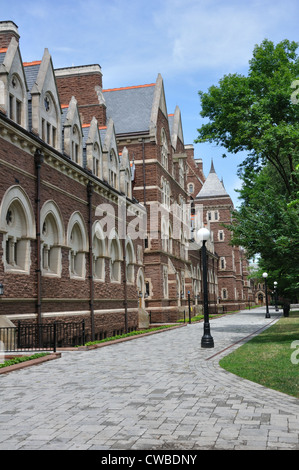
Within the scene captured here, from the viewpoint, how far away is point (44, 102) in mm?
19578

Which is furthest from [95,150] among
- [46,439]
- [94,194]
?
[46,439]

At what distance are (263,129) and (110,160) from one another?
31.6 ft

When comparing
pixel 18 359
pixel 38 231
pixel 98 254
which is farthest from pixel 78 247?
pixel 18 359

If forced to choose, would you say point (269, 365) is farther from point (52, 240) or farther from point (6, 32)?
point (6, 32)

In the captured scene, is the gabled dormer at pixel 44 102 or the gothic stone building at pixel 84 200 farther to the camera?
the gabled dormer at pixel 44 102

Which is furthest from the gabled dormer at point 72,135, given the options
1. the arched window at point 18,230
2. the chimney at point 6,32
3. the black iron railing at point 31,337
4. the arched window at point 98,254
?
the black iron railing at point 31,337

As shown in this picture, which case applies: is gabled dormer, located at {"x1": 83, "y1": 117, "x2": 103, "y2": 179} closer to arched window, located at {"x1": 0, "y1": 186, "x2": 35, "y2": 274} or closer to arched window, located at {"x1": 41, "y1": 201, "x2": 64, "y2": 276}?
arched window, located at {"x1": 41, "y1": 201, "x2": 64, "y2": 276}

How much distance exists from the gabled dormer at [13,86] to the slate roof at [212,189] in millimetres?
67201

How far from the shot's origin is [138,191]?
37.4 m

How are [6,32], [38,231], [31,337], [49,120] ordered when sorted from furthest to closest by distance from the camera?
1. [6,32]
2. [49,120]
3. [38,231]
4. [31,337]

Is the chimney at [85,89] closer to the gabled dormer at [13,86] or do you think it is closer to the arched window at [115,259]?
the arched window at [115,259]

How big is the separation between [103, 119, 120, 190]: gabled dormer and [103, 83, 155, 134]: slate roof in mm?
9426

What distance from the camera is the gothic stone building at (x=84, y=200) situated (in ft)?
54.9


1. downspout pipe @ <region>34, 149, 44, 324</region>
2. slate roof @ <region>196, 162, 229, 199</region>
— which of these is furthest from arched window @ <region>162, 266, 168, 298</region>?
slate roof @ <region>196, 162, 229, 199</region>
